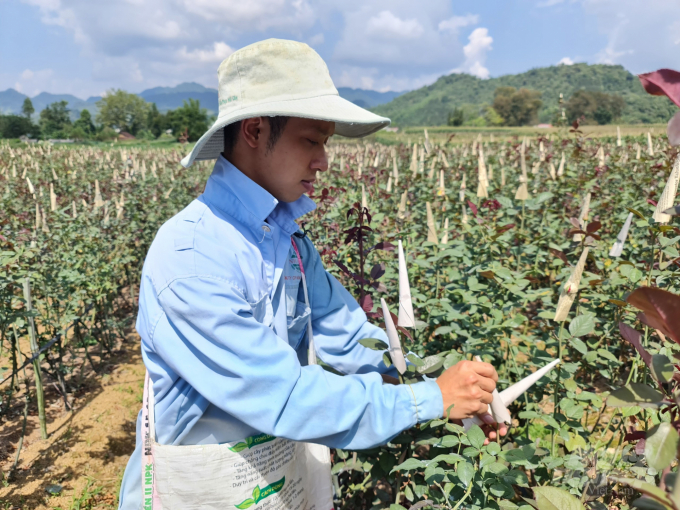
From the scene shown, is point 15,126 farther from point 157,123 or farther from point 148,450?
point 148,450

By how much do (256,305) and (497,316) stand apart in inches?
35.6

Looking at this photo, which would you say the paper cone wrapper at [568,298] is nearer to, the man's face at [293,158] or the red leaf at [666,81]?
the man's face at [293,158]

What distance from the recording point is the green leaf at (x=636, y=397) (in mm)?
610

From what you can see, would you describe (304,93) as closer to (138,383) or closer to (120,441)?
(120,441)

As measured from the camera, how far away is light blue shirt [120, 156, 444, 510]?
1.03 meters

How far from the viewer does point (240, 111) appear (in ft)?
3.94

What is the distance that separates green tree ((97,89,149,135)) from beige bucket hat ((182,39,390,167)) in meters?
90.3

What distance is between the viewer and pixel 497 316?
1.67 metres

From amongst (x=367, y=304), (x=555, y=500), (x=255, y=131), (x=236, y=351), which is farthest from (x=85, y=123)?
(x=555, y=500)

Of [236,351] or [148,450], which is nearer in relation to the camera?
[236,351]

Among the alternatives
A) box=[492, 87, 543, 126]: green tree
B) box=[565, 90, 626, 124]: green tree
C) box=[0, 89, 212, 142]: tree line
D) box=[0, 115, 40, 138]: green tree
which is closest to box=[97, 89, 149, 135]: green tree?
box=[0, 89, 212, 142]: tree line

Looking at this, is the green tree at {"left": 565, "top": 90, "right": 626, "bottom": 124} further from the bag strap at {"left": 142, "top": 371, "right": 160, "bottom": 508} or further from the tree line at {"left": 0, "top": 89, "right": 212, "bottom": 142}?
the bag strap at {"left": 142, "top": 371, "right": 160, "bottom": 508}

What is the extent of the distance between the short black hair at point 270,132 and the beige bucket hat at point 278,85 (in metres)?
0.05

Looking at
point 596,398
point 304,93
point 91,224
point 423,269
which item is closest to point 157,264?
point 304,93
